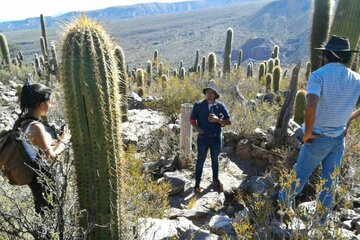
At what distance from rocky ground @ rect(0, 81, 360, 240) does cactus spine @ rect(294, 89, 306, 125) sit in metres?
0.95

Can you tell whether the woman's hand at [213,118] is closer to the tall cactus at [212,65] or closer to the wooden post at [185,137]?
the wooden post at [185,137]

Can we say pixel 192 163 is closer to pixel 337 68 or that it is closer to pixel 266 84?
pixel 337 68

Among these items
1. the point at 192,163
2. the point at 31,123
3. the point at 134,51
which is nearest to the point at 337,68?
the point at 31,123

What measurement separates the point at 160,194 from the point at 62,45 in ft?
8.07

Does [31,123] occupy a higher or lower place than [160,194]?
higher

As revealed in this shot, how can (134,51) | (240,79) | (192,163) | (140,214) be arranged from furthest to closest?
(134,51)
(240,79)
(192,163)
(140,214)

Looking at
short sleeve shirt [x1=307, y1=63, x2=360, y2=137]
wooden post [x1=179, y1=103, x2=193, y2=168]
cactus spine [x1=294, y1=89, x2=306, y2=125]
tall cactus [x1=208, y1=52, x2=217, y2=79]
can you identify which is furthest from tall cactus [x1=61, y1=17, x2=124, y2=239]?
tall cactus [x1=208, y1=52, x2=217, y2=79]

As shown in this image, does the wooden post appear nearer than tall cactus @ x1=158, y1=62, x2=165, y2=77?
Yes

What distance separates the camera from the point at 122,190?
398 centimetres

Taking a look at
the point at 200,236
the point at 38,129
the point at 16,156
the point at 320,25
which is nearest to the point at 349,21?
the point at 320,25

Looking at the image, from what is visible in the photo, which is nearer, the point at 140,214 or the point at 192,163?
the point at 140,214

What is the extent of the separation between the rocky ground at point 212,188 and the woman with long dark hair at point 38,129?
1.03 metres

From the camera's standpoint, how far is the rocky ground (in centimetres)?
416

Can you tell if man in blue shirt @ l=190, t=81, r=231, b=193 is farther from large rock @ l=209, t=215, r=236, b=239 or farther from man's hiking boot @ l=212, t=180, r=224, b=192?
large rock @ l=209, t=215, r=236, b=239
